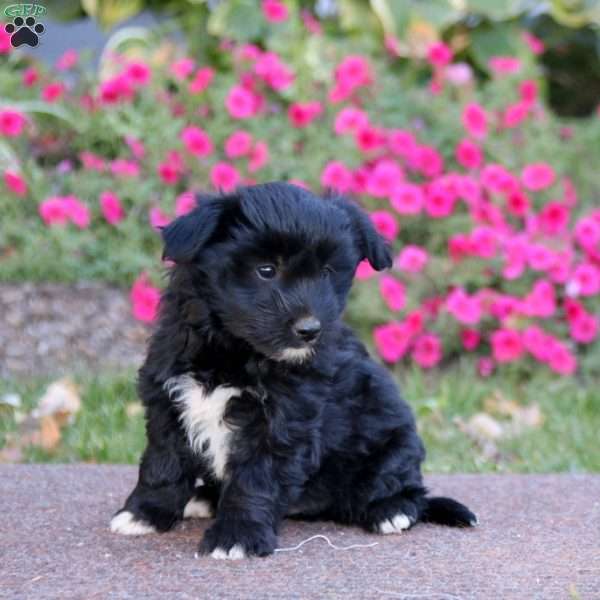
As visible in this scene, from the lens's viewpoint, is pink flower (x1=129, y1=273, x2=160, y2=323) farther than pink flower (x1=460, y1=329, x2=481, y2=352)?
No

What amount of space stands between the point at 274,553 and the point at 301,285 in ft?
2.61

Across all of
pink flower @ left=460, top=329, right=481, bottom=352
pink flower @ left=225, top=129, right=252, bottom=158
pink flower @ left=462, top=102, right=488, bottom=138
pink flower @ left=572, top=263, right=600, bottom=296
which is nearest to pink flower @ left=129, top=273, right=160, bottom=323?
pink flower @ left=225, top=129, right=252, bottom=158

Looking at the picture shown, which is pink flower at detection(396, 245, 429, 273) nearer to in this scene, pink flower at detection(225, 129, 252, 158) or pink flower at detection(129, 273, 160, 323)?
pink flower at detection(225, 129, 252, 158)

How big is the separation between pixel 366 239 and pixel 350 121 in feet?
10.7

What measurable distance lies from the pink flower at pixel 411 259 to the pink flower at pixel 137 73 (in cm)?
204

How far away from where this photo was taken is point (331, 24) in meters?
8.15

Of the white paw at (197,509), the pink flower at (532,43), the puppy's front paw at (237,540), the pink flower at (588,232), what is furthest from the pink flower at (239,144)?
the puppy's front paw at (237,540)

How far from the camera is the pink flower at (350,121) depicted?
663cm

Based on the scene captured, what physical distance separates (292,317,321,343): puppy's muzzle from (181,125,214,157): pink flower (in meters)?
3.59

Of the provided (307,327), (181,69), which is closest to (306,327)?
(307,327)

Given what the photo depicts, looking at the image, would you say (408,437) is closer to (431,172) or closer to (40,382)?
(40,382)

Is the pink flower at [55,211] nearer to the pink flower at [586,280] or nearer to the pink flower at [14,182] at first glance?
the pink flower at [14,182]

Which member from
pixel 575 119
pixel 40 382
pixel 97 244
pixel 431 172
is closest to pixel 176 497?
pixel 40 382

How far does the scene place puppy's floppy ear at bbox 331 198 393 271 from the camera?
350 cm
